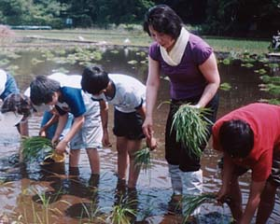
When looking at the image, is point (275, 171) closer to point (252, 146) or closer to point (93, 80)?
point (252, 146)

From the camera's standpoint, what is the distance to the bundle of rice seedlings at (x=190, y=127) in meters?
3.06

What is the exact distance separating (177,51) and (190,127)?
54 centimetres

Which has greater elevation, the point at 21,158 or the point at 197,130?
the point at 197,130

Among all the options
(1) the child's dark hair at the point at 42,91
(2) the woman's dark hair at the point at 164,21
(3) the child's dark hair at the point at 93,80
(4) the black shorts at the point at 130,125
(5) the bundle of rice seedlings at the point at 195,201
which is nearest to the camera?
(2) the woman's dark hair at the point at 164,21

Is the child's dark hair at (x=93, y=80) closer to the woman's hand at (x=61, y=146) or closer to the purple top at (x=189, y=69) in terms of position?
the purple top at (x=189, y=69)

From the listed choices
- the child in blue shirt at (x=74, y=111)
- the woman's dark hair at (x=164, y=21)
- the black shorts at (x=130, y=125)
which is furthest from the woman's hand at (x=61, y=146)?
the woman's dark hair at (x=164, y=21)

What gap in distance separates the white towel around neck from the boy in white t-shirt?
1.91 feet

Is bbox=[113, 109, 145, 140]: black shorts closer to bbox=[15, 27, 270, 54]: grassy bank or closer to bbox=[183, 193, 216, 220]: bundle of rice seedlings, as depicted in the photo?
bbox=[183, 193, 216, 220]: bundle of rice seedlings

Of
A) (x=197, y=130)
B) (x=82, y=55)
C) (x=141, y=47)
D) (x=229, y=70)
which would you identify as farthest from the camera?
(x=141, y=47)

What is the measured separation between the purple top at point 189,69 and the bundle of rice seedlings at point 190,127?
222 millimetres

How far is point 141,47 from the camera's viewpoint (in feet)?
76.6

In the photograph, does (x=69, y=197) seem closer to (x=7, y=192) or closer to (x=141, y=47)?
(x=7, y=192)

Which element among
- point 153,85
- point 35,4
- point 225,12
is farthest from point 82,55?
point 35,4

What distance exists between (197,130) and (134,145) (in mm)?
1023
